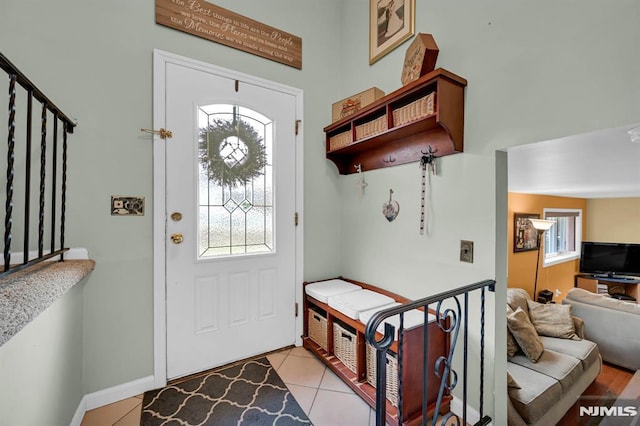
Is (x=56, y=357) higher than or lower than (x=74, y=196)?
lower

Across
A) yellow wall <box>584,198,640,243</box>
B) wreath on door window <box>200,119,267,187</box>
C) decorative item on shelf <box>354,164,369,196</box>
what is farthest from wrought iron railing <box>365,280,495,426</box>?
yellow wall <box>584,198,640,243</box>

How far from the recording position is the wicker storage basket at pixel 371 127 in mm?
1815

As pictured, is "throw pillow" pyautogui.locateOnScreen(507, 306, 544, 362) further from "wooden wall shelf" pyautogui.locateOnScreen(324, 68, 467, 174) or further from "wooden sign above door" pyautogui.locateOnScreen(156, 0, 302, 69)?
"wooden sign above door" pyautogui.locateOnScreen(156, 0, 302, 69)

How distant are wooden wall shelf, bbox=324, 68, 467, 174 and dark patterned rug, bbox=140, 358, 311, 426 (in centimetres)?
173

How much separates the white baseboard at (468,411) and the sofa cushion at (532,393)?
51 centimetres

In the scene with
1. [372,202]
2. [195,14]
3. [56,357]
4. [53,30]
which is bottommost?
[56,357]

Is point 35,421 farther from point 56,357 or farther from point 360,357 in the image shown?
point 360,357

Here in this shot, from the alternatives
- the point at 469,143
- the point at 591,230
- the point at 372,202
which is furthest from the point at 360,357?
the point at 591,230

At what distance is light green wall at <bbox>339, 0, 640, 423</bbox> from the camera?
3.40 ft

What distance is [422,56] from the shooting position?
1.57m

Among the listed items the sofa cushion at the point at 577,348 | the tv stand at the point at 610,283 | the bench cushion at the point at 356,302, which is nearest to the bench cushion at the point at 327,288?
the bench cushion at the point at 356,302

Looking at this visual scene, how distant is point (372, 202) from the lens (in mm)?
2225

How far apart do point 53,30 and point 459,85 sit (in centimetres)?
232

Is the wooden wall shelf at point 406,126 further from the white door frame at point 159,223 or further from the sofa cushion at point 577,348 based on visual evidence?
the sofa cushion at point 577,348
